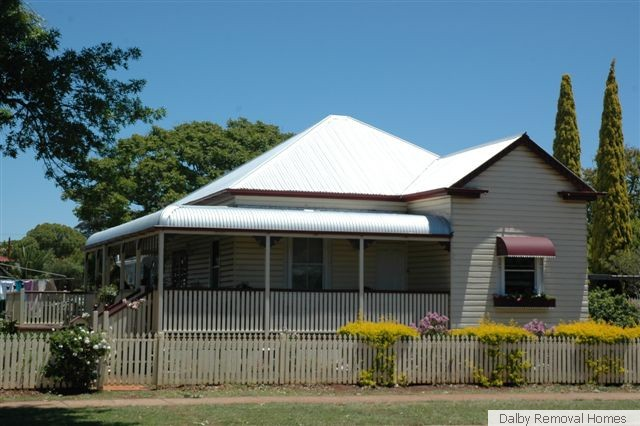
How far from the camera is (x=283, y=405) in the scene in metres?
18.1

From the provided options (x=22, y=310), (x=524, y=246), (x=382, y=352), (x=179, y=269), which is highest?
(x=524, y=246)

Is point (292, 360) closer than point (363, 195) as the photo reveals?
Yes

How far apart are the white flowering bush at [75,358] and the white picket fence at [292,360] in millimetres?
284

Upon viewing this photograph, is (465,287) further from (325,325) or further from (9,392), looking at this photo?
(9,392)

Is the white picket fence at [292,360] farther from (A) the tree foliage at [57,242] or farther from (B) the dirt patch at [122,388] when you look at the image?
(A) the tree foliage at [57,242]

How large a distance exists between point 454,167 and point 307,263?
5.45 metres

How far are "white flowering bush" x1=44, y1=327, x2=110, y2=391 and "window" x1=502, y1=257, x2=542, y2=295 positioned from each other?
41.0 feet

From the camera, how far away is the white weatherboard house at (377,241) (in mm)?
24469

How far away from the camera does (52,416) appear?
16141mm

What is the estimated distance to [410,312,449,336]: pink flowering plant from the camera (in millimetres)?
25328

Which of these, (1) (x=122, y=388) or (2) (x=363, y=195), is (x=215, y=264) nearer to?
(2) (x=363, y=195)

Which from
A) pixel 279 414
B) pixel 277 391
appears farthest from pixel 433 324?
pixel 279 414

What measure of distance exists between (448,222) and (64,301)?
14173 millimetres

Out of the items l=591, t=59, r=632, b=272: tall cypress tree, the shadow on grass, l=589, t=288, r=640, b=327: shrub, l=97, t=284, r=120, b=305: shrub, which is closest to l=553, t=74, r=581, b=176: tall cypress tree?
l=591, t=59, r=632, b=272: tall cypress tree
